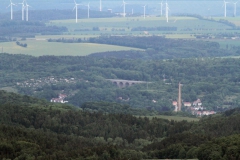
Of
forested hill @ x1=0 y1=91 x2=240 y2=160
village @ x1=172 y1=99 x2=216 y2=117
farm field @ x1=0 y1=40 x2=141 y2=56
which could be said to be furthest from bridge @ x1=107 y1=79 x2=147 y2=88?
forested hill @ x1=0 y1=91 x2=240 y2=160

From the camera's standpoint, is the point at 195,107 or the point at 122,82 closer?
the point at 195,107

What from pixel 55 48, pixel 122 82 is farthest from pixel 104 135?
pixel 55 48

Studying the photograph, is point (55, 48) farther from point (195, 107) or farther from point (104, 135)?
point (104, 135)

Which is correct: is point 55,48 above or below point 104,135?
below

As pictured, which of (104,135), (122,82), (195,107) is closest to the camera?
(104,135)

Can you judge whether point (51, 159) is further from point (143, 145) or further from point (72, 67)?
point (72, 67)

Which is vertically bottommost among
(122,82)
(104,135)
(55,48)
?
(122,82)

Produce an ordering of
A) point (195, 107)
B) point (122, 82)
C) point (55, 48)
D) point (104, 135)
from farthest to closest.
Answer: point (55, 48), point (122, 82), point (195, 107), point (104, 135)

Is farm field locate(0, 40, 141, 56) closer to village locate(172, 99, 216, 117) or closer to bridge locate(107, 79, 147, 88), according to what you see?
bridge locate(107, 79, 147, 88)
